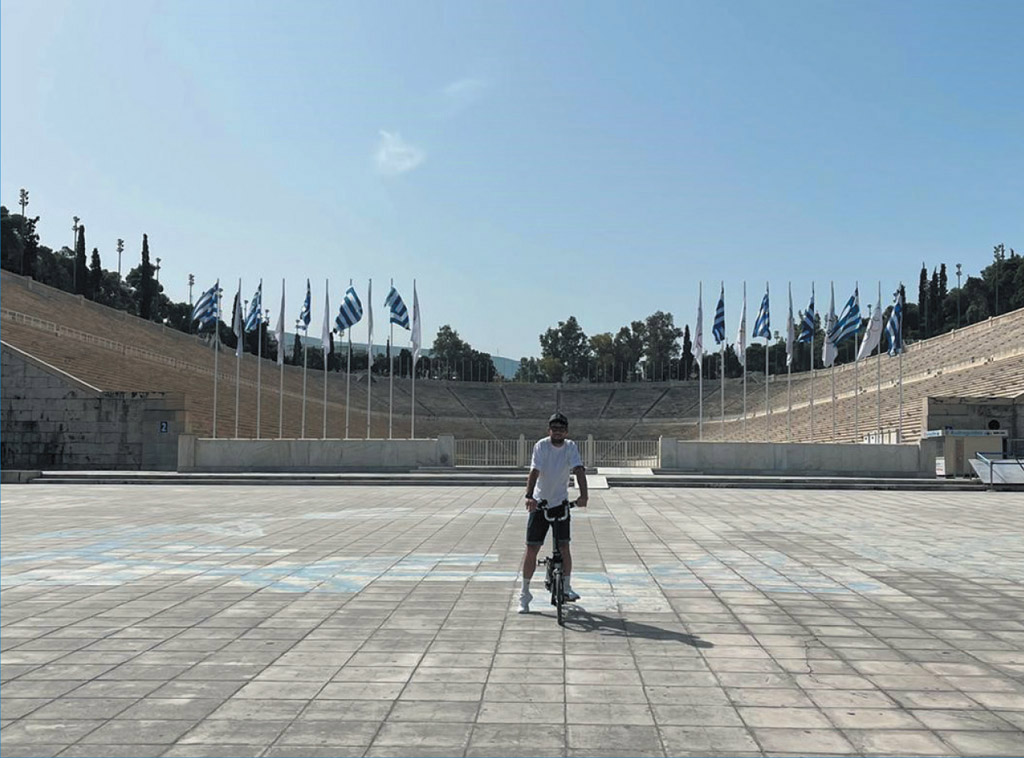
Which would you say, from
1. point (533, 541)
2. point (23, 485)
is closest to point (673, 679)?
point (533, 541)

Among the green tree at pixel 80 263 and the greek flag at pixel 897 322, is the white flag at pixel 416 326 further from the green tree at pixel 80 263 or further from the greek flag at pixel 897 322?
the green tree at pixel 80 263

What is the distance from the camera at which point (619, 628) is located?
6867 millimetres

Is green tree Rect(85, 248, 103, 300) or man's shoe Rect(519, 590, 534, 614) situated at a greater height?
green tree Rect(85, 248, 103, 300)

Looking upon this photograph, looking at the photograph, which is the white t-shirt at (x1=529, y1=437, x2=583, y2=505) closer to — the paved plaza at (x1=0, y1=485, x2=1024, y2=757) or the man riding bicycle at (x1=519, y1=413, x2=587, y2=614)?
the man riding bicycle at (x1=519, y1=413, x2=587, y2=614)

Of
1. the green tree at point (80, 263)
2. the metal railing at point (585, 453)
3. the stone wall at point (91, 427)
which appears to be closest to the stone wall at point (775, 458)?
the metal railing at point (585, 453)

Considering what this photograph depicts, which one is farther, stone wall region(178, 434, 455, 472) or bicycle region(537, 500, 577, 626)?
stone wall region(178, 434, 455, 472)

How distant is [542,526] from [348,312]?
96.8 ft

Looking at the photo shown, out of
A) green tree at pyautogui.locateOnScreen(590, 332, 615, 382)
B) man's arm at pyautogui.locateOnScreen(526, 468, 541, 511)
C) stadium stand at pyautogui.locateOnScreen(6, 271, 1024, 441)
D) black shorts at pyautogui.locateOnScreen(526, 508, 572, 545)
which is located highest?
green tree at pyautogui.locateOnScreen(590, 332, 615, 382)

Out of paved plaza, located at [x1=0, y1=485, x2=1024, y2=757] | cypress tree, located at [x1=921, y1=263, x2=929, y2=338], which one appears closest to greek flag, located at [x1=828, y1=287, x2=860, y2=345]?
paved plaza, located at [x1=0, y1=485, x2=1024, y2=757]

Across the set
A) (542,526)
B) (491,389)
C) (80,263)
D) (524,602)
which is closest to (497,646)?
(524,602)

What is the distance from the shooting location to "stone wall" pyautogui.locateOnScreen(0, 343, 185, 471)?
107 ft

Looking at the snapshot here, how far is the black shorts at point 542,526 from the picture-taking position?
7379 mm

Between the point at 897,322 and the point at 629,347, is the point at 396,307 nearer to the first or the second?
the point at 897,322

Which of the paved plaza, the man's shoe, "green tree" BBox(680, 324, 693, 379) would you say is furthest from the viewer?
"green tree" BBox(680, 324, 693, 379)
